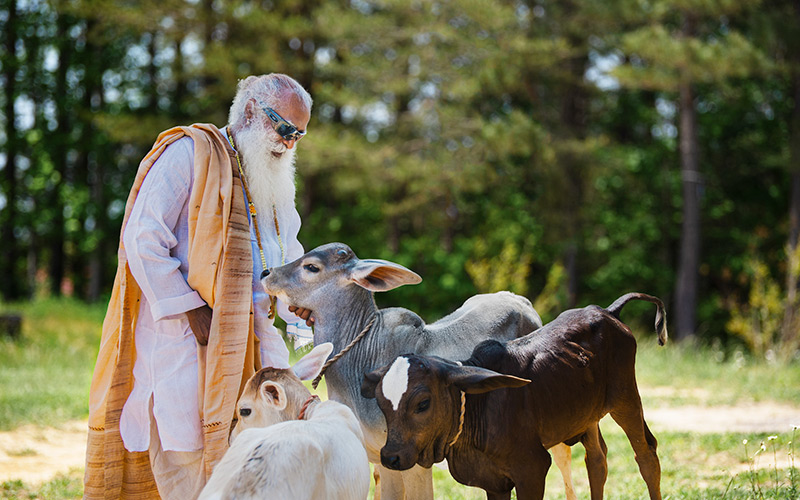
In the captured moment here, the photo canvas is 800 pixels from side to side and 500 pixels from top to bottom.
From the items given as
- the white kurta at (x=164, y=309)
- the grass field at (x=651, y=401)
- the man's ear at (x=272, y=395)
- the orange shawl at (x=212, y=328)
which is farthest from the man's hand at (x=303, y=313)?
the grass field at (x=651, y=401)

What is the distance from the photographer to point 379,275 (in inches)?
153

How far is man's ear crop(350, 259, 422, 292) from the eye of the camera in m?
3.79

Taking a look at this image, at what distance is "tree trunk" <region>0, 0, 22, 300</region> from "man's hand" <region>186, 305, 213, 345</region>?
22.1 meters

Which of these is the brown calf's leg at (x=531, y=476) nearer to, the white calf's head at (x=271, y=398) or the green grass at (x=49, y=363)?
the white calf's head at (x=271, y=398)

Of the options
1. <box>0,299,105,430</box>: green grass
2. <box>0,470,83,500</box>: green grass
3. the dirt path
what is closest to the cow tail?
the dirt path

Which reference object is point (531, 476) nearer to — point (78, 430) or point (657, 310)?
point (657, 310)

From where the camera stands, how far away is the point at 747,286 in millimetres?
22031

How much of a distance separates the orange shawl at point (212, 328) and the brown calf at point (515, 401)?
2.34 ft

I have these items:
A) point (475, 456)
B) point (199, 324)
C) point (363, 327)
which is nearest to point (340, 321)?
point (363, 327)

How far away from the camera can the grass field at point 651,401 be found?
577 centimetres

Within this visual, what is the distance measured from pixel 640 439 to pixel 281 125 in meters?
2.40

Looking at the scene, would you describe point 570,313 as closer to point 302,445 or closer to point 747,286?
point 302,445

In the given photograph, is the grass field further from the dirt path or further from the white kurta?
the white kurta

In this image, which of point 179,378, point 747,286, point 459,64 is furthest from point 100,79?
point 179,378
